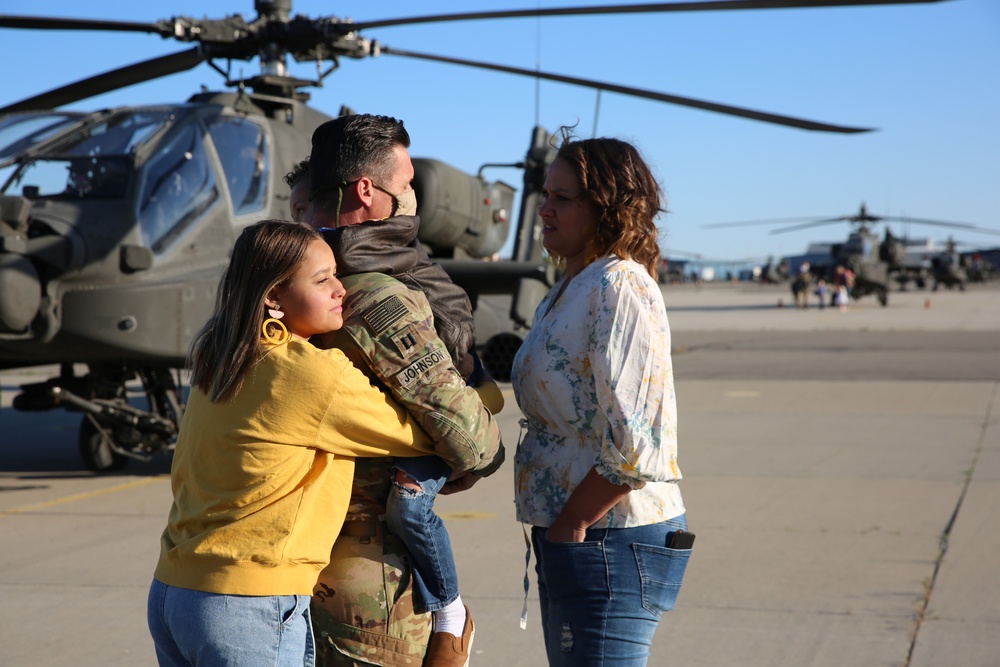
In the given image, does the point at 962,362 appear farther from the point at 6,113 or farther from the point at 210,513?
the point at 210,513

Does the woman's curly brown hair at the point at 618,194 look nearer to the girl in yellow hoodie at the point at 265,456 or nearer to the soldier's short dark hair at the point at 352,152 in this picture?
the soldier's short dark hair at the point at 352,152

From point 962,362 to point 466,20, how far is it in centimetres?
1203

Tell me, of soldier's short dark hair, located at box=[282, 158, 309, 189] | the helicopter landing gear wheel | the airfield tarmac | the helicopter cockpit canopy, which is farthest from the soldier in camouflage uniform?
the helicopter landing gear wheel

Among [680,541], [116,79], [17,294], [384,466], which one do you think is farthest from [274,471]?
[116,79]

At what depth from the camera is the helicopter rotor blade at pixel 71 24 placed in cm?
753

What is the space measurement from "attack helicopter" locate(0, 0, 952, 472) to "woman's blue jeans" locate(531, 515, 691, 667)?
515cm

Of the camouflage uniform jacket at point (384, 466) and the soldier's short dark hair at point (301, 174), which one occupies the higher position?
the soldier's short dark hair at point (301, 174)

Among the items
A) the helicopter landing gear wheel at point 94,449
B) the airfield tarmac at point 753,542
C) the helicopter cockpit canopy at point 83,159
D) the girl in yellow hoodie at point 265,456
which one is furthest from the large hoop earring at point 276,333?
the helicopter landing gear wheel at point 94,449

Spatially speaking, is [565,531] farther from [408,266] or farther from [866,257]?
[866,257]

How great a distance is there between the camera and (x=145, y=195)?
24.5 ft

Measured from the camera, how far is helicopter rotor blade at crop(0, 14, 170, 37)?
24.7ft

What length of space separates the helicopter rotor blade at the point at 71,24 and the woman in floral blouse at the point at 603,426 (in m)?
6.30

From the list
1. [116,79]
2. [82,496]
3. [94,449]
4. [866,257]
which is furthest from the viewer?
Answer: [866,257]

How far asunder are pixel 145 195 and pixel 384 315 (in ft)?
19.3
